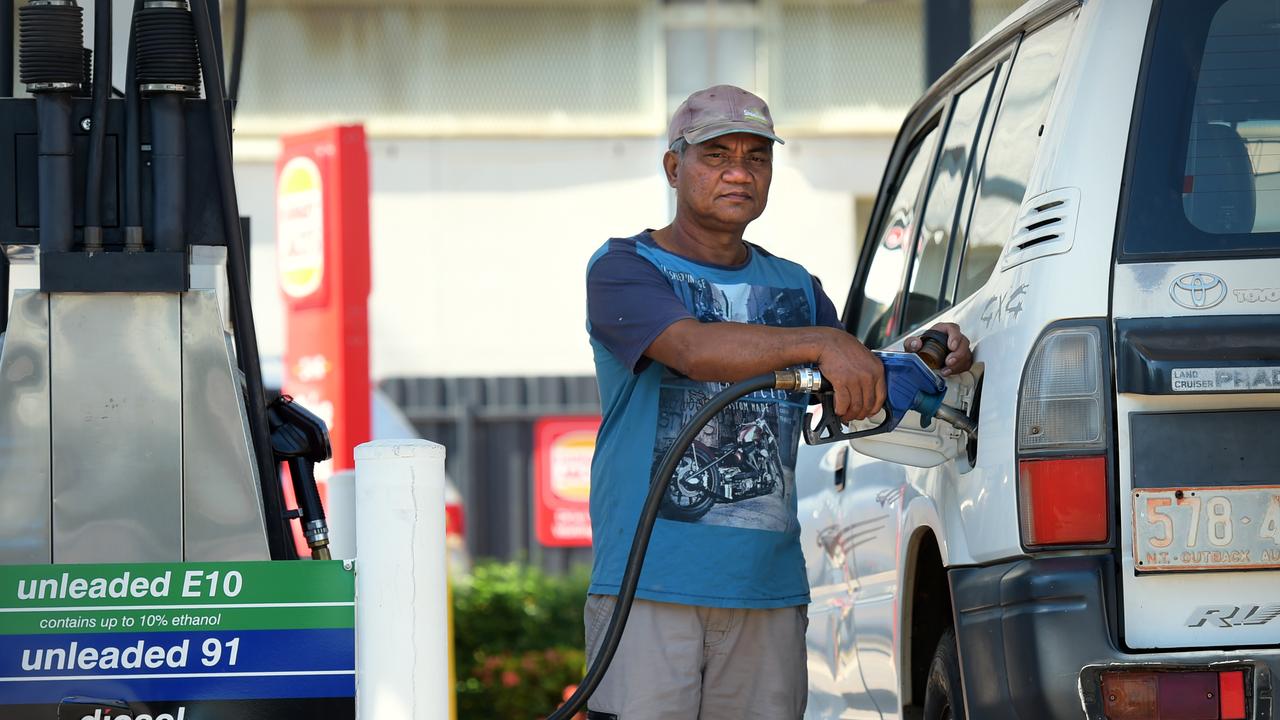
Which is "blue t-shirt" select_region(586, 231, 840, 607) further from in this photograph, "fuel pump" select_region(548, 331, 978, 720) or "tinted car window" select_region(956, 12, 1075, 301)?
"tinted car window" select_region(956, 12, 1075, 301)

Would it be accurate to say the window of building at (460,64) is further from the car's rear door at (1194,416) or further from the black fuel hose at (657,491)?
the car's rear door at (1194,416)

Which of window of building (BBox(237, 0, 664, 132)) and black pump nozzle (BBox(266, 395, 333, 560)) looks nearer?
black pump nozzle (BBox(266, 395, 333, 560))

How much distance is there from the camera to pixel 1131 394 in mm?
3299

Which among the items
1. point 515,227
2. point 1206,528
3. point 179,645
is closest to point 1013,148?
point 1206,528

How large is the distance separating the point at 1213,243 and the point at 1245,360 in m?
0.23

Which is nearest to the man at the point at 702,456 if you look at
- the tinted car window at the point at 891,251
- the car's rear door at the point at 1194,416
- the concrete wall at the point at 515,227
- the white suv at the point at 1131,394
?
the white suv at the point at 1131,394

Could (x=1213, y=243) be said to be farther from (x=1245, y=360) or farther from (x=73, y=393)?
(x=73, y=393)

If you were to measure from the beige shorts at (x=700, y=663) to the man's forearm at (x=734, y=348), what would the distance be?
1.72 ft

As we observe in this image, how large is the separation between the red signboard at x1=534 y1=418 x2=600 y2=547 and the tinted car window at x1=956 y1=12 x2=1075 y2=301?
15.0m

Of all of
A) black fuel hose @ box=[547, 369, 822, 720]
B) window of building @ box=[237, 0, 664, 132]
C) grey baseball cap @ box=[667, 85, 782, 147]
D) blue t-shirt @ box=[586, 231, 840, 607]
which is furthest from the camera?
window of building @ box=[237, 0, 664, 132]

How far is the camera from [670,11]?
2011cm

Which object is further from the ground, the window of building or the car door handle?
the window of building

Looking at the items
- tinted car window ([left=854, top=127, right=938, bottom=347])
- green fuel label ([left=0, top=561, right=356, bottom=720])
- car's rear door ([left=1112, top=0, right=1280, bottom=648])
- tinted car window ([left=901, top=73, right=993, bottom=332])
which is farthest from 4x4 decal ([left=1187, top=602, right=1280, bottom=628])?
tinted car window ([left=854, top=127, right=938, bottom=347])

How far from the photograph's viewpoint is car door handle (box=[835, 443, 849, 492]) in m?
4.96
